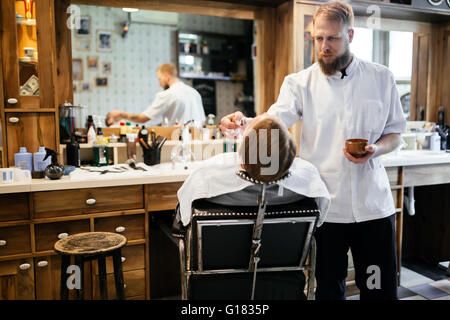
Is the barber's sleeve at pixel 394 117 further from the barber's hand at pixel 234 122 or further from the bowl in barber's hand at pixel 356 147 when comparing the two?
the barber's hand at pixel 234 122

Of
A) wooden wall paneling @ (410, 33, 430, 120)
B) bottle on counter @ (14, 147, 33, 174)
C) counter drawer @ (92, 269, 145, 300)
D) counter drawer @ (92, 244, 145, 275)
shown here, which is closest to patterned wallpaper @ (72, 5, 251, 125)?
bottle on counter @ (14, 147, 33, 174)

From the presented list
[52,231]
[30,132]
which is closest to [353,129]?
[52,231]

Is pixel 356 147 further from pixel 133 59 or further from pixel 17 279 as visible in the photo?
pixel 133 59

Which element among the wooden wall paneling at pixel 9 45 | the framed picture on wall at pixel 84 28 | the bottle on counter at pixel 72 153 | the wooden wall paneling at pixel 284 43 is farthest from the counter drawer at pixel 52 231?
the wooden wall paneling at pixel 284 43

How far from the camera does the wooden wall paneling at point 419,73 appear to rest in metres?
3.73

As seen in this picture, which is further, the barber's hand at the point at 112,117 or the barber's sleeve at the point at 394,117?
the barber's hand at the point at 112,117

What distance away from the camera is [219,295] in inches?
58.7

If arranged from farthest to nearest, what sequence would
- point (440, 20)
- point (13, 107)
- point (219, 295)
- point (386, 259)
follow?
point (440, 20), point (13, 107), point (386, 259), point (219, 295)

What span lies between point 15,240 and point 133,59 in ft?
6.07

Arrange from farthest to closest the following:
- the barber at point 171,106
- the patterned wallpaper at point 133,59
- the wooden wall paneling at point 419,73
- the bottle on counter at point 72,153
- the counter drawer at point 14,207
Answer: the wooden wall paneling at point 419,73 < the barber at point 171,106 < the patterned wallpaper at point 133,59 < the bottle on counter at point 72,153 < the counter drawer at point 14,207

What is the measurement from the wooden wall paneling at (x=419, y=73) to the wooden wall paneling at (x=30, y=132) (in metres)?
3.25
